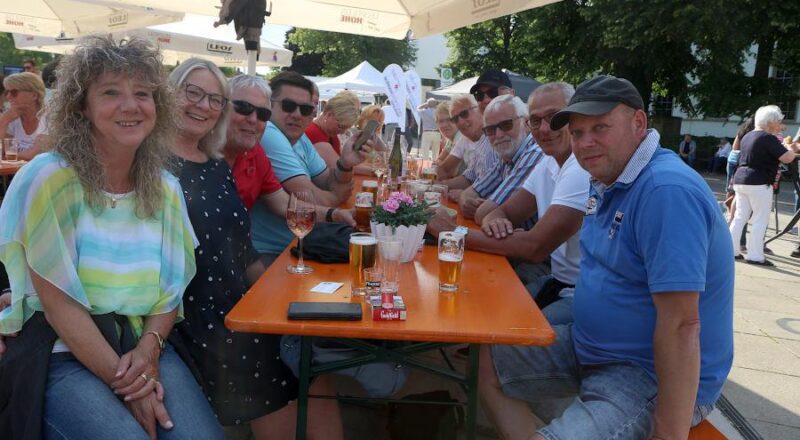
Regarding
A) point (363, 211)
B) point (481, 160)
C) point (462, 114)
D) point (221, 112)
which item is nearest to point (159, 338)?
point (221, 112)

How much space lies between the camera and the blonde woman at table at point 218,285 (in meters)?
2.22

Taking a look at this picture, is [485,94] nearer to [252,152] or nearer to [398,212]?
[252,152]

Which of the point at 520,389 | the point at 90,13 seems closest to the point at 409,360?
the point at 520,389

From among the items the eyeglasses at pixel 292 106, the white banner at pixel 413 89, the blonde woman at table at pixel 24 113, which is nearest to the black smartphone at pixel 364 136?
the eyeglasses at pixel 292 106

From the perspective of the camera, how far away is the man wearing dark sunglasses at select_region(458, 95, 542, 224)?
3658mm

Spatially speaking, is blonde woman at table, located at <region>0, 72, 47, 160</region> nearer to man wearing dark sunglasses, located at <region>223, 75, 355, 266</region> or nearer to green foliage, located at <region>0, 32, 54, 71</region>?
man wearing dark sunglasses, located at <region>223, 75, 355, 266</region>

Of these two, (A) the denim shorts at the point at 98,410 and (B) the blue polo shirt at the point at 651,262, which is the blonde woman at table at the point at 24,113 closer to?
(A) the denim shorts at the point at 98,410

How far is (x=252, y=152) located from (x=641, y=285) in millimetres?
2080

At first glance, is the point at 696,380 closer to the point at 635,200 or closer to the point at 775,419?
the point at 635,200

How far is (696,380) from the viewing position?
66.5 inches

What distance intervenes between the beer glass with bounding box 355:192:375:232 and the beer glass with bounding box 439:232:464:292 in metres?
0.86

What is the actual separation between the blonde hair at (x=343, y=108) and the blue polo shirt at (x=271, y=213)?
1339 millimetres

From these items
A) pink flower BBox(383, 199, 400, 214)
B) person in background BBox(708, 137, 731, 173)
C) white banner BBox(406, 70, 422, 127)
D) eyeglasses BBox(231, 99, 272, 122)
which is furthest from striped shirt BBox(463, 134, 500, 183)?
person in background BBox(708, 137, 731, 173)

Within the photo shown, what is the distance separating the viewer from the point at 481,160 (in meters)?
5.21
